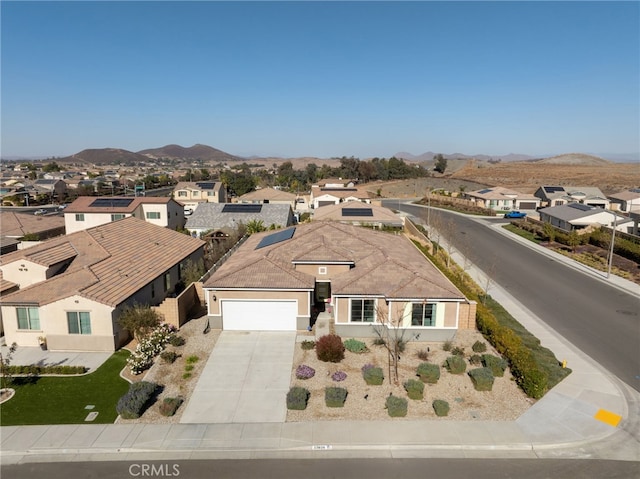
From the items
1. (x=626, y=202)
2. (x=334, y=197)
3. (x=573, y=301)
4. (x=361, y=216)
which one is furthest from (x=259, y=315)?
(x=626, y=202)

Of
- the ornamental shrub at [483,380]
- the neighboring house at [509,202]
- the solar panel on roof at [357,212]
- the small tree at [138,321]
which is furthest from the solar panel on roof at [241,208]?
the neighboring house at [509,202]

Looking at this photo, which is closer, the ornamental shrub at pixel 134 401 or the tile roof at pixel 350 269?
the ornamental shrub at pixel 134 401

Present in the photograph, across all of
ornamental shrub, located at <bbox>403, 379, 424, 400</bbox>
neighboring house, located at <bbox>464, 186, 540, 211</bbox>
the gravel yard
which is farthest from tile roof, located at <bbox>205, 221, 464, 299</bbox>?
neighboring house, located at <bbox>464, 186, 540, 211</bbox>

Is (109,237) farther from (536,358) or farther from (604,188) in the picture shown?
(604,188)

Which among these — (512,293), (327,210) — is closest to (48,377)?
(512,293)

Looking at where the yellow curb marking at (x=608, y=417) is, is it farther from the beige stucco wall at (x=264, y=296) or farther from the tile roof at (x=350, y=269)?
the beige stucco wall at (x=264, y=296)

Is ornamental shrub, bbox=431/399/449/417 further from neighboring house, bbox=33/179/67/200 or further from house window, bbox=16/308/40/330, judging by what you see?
neighboring house, bbox=33/179/67/200
